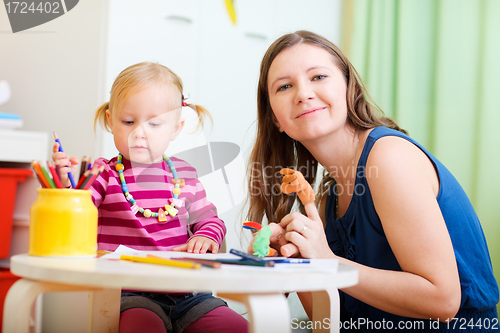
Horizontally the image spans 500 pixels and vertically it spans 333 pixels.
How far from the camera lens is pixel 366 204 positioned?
88 cm

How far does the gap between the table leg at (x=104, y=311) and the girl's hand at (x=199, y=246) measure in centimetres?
14

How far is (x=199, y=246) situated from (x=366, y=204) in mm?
374

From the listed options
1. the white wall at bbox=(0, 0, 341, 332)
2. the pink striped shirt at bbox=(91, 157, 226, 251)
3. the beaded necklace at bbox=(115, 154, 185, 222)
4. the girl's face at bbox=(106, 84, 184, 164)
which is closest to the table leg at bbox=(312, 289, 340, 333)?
the pink striped shirt at bbox=(91, 157, 226, 251)

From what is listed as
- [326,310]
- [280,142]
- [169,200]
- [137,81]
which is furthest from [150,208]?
[326,310]

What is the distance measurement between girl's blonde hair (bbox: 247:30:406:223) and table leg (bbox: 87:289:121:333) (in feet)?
1.53

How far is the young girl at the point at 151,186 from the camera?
95 cm

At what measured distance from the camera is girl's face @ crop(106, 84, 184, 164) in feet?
3.21

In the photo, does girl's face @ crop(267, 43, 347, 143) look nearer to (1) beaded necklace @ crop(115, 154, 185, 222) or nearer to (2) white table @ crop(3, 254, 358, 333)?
(1) beaded necklace @ crop(115, 154, 185, 222)

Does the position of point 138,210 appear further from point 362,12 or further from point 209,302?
point 362,12

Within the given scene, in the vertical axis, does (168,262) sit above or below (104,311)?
above

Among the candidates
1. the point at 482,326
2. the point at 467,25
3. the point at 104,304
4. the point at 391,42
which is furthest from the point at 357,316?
the point at 391,42

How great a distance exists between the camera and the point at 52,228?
0.54 metres

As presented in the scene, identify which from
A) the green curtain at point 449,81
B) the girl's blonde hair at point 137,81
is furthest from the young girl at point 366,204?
the green curtain at point 449,81

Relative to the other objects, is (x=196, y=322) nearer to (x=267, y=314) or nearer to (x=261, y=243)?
(x=261, y=243)
